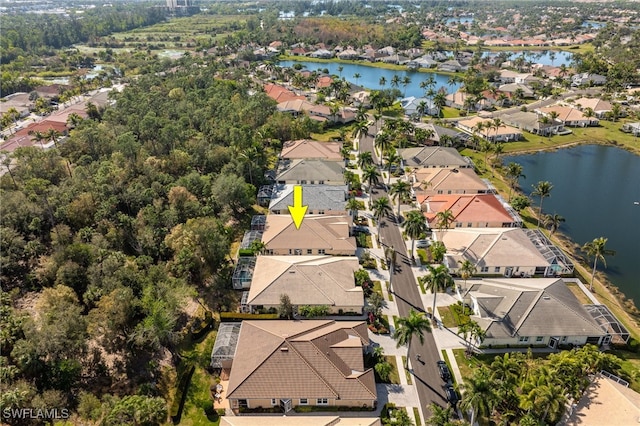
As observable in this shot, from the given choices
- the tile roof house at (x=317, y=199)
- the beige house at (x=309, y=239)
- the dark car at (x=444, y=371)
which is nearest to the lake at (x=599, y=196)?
the dark car at (x=444, y=371)

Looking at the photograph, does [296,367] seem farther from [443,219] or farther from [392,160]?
[392,160]

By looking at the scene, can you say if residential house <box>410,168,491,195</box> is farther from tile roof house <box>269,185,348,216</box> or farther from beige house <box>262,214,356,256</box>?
beige house <box>262,214,356,256</box>

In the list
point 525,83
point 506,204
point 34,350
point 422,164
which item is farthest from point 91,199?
point 525,83

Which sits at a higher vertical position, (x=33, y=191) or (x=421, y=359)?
(x=33, y=191)

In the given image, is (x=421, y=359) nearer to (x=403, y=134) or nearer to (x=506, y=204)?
(x=506, y=204)

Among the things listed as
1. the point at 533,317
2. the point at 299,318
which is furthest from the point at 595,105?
the point at 299,318

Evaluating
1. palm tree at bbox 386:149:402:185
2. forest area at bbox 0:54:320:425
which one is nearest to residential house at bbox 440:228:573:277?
palm tree at bbox 386:149:402:185

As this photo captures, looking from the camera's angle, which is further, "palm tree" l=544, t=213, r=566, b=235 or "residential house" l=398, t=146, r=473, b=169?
"residential house" l=398, t=146, r=473, b=169
